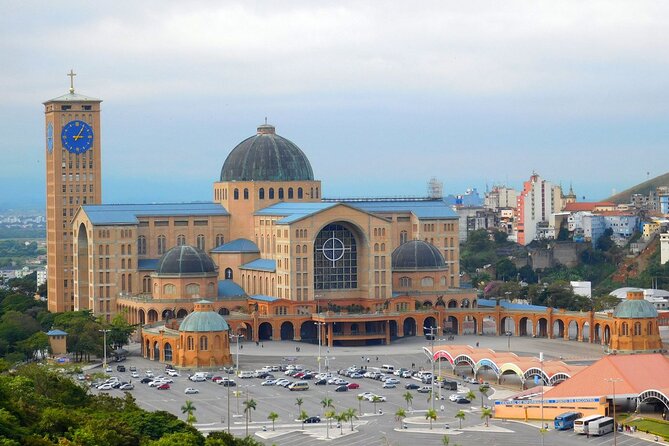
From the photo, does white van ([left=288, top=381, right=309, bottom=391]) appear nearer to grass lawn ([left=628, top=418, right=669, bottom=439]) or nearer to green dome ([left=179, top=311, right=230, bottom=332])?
green dome ([left=179, top=311, right=230, bottom=332])

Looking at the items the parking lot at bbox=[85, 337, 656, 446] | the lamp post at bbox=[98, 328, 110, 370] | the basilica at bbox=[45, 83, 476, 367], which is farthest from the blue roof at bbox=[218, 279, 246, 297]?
the lamp post at bbox=[98, 328, 110, 370]

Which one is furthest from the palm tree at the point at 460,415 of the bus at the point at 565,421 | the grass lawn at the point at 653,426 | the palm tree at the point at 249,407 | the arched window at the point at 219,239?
the arched window at the point at 219,239

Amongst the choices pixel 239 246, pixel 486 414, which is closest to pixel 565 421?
pixel 486 414

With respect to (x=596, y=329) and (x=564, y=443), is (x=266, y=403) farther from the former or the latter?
(x=596, y=329)

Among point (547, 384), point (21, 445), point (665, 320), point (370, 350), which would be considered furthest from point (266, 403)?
point (665, 320)

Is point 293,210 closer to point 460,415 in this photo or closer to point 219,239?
point 219,239

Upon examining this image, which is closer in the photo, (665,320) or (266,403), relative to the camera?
(266,403)

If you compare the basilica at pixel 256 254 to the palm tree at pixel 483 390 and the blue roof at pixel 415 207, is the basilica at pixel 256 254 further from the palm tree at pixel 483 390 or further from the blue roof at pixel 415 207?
the palm tree at pixel 483 390
